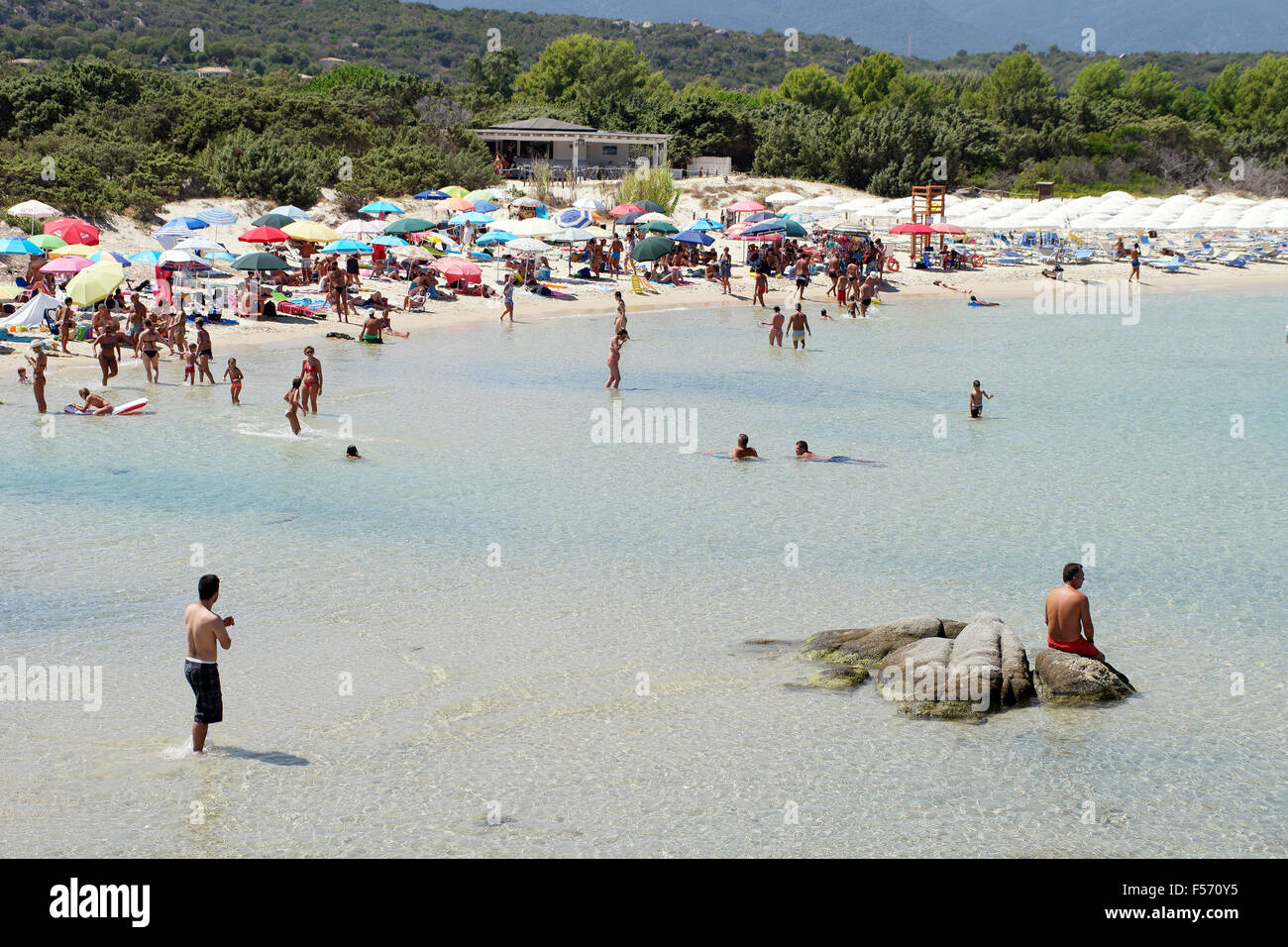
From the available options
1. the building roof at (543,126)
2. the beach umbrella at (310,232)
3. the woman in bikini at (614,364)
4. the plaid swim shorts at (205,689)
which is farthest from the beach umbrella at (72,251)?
the building roof at (543,126)

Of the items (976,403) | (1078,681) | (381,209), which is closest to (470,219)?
(381,209)

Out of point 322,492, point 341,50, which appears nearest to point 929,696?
point 322,492

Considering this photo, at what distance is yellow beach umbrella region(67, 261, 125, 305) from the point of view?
2469cm

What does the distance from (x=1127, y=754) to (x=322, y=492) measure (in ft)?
36.0

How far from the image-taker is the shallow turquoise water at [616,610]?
29.5 ft

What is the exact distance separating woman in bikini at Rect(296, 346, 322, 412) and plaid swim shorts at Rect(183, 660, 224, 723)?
12.3 metres

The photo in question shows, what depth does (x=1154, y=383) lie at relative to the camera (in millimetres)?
26797

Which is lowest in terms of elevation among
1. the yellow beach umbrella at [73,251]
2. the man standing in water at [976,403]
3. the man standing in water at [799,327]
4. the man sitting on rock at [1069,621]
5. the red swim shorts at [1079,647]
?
the red swim shorts at [1079,647]

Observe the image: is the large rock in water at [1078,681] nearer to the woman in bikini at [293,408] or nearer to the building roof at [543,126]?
the woman in bikini at [293,408]

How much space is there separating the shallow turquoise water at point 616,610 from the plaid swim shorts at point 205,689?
1.23 ft

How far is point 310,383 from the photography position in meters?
21.3
